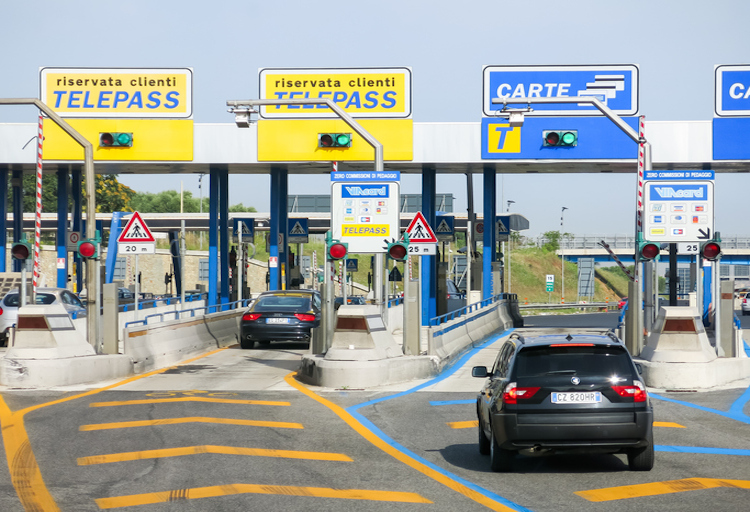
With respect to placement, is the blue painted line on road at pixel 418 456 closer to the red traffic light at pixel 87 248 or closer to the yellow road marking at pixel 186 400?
the yellow road marking at pixel 186 400

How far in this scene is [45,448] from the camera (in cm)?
1090

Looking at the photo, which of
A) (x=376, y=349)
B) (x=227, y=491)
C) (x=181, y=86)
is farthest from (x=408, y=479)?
(x=181, y=86)

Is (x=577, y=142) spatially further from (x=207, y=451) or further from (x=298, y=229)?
(x=207, y=451)

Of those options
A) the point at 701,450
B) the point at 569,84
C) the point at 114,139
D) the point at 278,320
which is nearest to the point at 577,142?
the point at 569,84

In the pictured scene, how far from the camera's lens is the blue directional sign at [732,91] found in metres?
33.4

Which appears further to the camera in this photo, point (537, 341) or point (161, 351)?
point (161, 351)

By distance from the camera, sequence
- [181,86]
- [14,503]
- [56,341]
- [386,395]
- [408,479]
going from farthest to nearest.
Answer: [181,86] → [56,341] → [386,395] → [408,479] → [14,503]

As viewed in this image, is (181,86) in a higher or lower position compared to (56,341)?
higher

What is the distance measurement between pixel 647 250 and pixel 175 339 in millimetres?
10511

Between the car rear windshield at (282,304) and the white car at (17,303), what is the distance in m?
4.73

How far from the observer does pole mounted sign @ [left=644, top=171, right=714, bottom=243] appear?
20.1 m

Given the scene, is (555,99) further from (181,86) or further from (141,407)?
(181,86)

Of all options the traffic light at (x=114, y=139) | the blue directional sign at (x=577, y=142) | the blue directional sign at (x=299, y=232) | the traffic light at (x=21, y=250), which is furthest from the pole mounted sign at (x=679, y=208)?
the blue directional sign at (x=299, y=232)

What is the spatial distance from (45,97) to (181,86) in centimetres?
453
